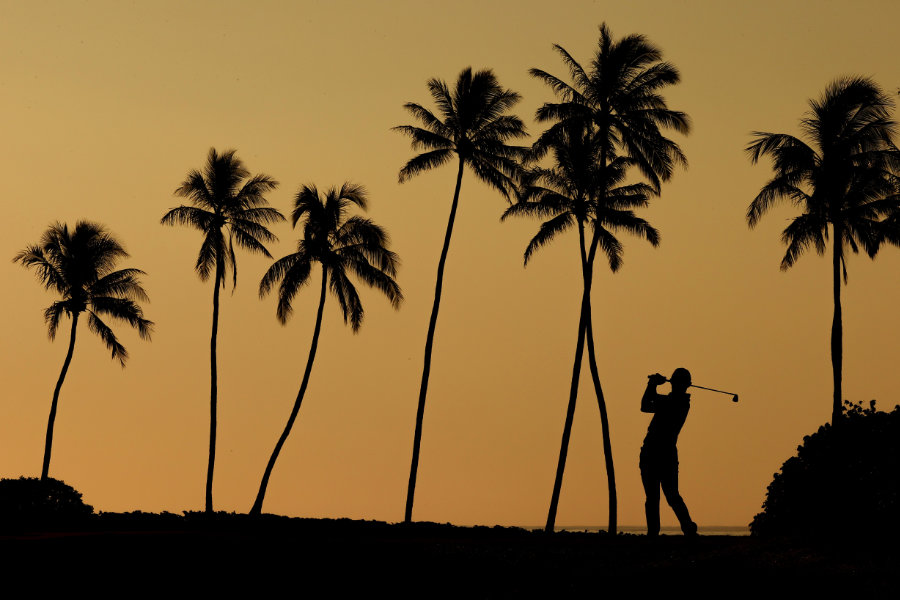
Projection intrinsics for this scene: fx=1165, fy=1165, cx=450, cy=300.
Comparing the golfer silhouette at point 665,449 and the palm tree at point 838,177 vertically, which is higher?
the palm tree at point 838,177

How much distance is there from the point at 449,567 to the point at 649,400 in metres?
4.32

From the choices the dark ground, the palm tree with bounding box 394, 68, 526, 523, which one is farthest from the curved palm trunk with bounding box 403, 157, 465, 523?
the dark ground

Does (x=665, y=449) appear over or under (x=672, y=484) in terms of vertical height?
over

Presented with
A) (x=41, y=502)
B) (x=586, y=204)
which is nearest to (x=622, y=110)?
(x=586, y=204)

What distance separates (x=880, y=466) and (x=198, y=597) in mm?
10648

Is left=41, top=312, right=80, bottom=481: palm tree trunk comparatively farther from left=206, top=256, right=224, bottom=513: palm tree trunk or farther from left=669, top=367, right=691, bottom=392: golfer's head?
left=669, top=367, right=691, bottom=392: golfer's head

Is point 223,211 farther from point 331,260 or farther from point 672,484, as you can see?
point 672,484

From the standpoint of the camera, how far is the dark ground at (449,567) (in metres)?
15.7

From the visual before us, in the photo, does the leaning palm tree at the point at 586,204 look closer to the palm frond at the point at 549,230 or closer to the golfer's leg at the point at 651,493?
the palm frond at the point at 549,230

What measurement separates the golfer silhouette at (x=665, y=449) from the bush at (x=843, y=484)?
2.12 m

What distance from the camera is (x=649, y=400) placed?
18.8 m

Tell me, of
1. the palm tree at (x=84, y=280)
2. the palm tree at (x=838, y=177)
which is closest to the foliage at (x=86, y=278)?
the palm tree at (x=84, y=280)

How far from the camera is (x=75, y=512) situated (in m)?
39.7

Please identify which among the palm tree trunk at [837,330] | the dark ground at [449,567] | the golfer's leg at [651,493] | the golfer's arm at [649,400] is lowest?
the dark ground at [449,567]
